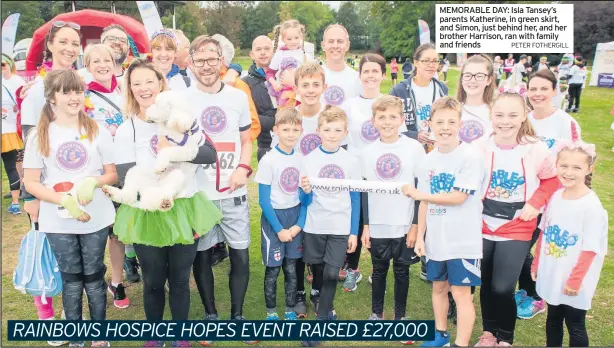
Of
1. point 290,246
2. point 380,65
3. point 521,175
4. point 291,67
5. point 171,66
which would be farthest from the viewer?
point 291,67

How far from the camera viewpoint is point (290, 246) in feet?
13.4

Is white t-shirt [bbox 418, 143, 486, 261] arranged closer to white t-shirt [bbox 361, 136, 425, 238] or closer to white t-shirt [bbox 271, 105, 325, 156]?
white t-shirt [bbox 361, 136, 425, 238]

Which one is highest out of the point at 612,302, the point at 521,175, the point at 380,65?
the point at 380,65

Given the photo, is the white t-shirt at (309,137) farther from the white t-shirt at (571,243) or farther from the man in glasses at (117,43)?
the white t-shirt at (571,243)

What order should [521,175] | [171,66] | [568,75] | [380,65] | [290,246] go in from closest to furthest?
[521,175]
[290,246]
[380,65]
[171,66]
[568,75]

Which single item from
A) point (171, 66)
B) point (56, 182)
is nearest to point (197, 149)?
point (56, 182)

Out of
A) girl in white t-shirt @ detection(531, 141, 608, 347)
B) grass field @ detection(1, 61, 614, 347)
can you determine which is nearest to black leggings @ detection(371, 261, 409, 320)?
grass field @ detection(1, 61, 614, 347)

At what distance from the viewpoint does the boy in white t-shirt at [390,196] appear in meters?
3.84

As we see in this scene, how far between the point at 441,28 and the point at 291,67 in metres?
1.78

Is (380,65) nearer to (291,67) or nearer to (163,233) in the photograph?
(291,67)

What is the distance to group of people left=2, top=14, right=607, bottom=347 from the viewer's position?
10.9ft

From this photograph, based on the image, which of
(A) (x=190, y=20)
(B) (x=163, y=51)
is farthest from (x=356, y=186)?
(A) (x=190, y=20)

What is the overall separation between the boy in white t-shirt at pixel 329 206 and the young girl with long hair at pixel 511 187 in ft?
3.47

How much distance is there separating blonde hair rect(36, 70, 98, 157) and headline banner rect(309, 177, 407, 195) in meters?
1.75
